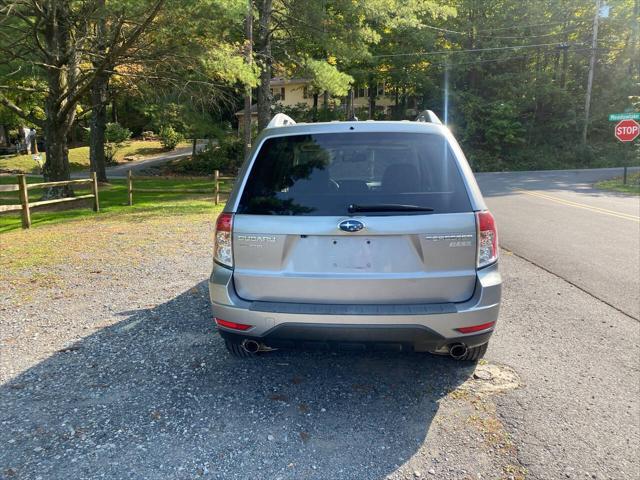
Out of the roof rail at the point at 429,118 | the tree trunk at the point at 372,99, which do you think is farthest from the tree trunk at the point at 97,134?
the tree trunk at the point at 372,99

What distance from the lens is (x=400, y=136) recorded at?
10.5ft

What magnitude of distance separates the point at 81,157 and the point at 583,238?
36.1 m

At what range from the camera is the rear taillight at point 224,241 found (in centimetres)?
309

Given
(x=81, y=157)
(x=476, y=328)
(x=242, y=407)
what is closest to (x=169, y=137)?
(x=81, y=157)

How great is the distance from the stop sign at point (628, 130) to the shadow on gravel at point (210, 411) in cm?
2164

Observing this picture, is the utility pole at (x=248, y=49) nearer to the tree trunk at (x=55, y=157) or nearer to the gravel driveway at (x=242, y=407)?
the tree trunk at (x=55, y=157)

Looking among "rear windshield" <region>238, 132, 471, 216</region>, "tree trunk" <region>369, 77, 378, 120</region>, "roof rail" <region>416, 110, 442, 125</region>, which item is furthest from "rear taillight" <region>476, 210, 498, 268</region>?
"tree trunk" <region>369, 77, 378, 120</region>

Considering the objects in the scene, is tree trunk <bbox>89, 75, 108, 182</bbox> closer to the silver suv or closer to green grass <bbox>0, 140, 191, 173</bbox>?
green grass <bbox>0, 140, 191, 173</bbox>

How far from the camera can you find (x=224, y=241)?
3.12 m

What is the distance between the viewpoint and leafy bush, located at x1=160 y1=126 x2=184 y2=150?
110 ft

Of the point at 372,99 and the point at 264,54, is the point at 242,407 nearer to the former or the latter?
the point at 264,54

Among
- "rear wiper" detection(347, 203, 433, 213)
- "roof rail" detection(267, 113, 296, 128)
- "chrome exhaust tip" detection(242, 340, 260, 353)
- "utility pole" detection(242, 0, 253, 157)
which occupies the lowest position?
"chrome exhaust tip" detection(242, 340, 260, 353)

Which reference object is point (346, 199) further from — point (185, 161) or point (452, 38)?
point (452, 38)

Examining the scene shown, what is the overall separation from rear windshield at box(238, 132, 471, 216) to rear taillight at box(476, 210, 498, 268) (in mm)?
135
